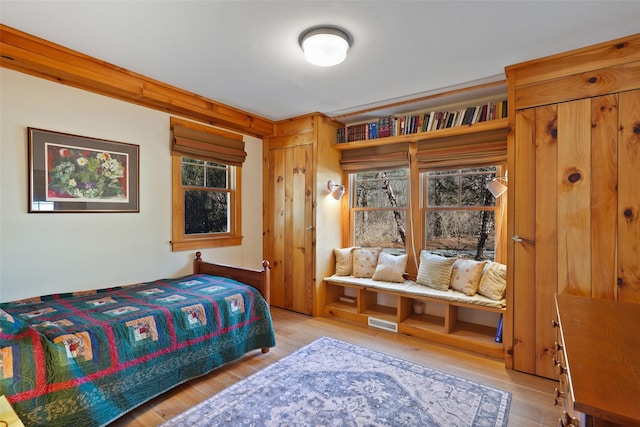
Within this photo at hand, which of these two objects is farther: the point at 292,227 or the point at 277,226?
the point at 277,226

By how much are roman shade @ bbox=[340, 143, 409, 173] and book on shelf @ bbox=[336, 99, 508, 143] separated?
151 millimetres

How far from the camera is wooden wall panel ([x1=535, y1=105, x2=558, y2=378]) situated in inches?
90.0

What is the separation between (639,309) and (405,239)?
2.15 metres

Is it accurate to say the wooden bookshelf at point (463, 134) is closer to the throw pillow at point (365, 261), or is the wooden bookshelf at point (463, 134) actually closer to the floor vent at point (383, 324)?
the throw pillow at point (365, 261)

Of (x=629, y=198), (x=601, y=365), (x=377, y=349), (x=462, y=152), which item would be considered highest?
(x=462, y=152)

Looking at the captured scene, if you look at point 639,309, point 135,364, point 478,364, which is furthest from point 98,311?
point 639,309

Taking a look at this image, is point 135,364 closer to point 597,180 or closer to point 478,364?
point 478,364

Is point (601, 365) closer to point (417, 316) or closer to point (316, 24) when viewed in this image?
point (316, 24)

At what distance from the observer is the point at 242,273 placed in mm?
2934

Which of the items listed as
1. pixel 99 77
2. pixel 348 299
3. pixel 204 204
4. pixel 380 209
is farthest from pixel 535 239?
pixel 99 77

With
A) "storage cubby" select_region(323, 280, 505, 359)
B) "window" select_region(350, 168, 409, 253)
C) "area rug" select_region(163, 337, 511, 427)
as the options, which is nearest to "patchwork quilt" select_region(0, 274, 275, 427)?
"area rug" select_region(163, 337, 511, 427)

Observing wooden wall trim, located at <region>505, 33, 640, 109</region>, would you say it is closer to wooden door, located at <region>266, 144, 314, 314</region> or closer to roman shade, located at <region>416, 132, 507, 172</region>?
roman shade, located at <region>416, 132, 507, 172</region>

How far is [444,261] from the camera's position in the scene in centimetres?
315

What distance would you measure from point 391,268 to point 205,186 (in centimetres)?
229
